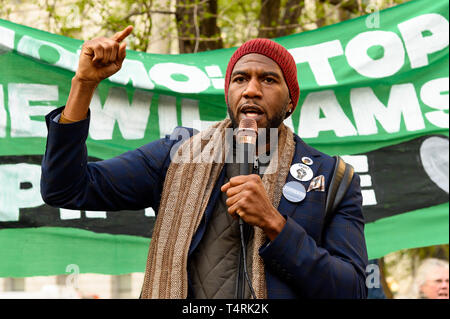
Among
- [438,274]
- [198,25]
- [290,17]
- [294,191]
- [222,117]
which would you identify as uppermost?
[290,17]

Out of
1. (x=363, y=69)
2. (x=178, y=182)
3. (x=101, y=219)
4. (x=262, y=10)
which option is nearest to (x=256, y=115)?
A: (x=178, y=182)

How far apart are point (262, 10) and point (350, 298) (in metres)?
4.93

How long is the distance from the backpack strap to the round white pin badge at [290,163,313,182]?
0.09 metres

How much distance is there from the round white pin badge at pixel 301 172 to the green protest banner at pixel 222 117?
6.90 ft

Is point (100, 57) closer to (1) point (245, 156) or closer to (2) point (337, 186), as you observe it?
(1) point (245, 156)

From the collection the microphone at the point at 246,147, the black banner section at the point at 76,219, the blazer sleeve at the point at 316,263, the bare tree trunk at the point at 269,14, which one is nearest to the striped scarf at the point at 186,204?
the blazer sleeve at the point at 316,263

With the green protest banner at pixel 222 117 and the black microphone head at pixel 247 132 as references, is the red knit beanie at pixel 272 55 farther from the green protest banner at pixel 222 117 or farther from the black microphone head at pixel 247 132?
the green protest banner at pixel 222 117

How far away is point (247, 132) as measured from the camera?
7.66ft

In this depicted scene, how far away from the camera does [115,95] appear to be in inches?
179

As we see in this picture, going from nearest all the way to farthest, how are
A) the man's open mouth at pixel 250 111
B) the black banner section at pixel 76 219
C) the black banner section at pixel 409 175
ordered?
the man's open mouth at pixel 250 111
the black banner section at pixel 76 219
the black banner section at pixel 409 175

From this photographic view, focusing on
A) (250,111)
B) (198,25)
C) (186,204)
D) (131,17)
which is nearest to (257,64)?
(250,111)

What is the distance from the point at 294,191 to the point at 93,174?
740mm

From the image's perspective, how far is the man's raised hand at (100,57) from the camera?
2215 millimetres

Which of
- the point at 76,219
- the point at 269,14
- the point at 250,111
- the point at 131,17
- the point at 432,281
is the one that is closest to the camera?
the point at 250,111
